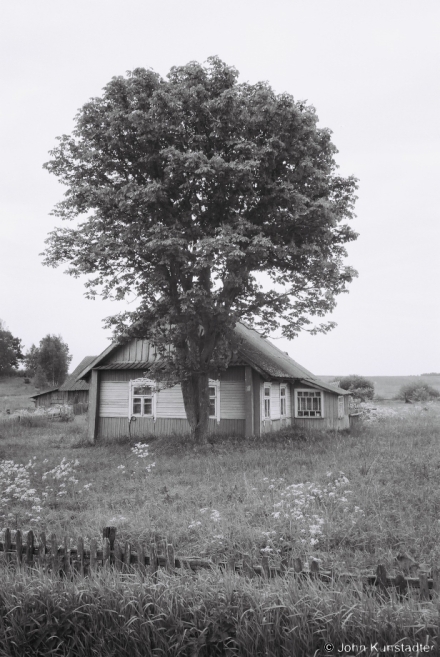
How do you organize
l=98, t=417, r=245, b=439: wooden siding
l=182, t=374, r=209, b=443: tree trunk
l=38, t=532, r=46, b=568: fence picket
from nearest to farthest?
l=38, t=532, r=46, b=568: fence picket
l=182, t=374, r=209, b=443: tree trunk
l=98, t=417, r=245, b=439: wooden siding

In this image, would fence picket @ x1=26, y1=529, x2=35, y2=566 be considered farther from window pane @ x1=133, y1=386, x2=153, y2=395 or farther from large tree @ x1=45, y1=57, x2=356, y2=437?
window pane @ x1=133, y1=386, x2=153, y2=395

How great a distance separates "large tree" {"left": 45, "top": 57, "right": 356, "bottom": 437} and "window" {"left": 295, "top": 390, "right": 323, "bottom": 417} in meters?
8.00

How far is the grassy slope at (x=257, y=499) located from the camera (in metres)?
8.68

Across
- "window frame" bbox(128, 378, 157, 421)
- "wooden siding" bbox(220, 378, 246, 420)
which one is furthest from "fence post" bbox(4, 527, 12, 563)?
"window frame" bbox(128, 378, 157, 421)

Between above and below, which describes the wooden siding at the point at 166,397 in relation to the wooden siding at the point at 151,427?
above

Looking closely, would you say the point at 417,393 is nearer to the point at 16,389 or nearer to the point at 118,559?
the point at 118,559

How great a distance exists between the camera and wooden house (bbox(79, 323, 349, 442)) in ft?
80.3

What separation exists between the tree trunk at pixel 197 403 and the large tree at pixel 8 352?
276ft

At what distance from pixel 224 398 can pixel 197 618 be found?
2011cm

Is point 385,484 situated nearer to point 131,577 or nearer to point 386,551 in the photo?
point 386,551

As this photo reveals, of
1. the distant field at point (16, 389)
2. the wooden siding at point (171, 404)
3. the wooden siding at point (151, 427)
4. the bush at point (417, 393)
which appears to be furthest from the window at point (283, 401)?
the distant field at point (16, 389)

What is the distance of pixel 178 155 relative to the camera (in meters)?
17.9

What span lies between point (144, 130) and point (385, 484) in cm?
1430

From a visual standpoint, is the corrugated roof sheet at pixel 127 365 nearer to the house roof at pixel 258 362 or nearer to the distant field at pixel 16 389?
the house roof at pixel 258 362
